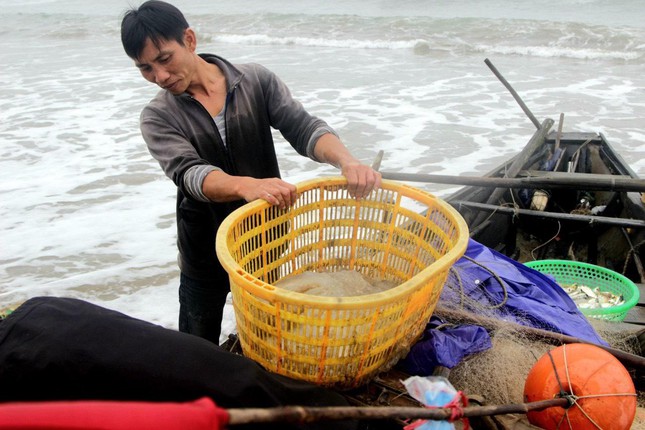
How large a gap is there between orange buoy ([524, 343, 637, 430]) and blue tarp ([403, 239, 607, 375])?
1.12 feet

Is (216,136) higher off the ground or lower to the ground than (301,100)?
higher

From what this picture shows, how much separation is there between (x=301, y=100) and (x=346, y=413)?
1100cm

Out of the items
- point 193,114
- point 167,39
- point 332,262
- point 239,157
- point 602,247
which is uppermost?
point 167,39

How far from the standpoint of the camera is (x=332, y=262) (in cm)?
247

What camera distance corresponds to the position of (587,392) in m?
1.53

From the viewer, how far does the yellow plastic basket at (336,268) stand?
4.58 feet

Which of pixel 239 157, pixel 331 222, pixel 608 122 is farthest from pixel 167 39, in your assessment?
pixel 608 122

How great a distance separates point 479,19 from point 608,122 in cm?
1199

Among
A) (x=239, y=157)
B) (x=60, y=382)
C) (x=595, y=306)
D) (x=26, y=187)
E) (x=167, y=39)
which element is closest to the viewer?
(x=60, y=382)

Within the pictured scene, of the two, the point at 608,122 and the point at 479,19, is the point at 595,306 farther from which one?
the point at 479,19

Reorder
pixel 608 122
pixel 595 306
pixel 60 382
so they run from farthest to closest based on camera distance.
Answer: pixel 608 122 → pixel 595 306 → pixel 60 382

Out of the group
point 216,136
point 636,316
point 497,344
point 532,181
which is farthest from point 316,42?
point 497,344

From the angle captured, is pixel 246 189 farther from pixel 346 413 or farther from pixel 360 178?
pixel 346 413

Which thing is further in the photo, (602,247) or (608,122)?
(608,122)
